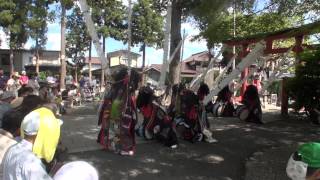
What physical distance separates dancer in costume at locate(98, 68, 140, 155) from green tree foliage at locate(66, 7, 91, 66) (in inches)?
1333

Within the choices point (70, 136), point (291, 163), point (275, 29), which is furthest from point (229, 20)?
point (291, 163)

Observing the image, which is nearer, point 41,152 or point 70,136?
point 41,152

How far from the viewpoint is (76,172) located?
2.93 metres

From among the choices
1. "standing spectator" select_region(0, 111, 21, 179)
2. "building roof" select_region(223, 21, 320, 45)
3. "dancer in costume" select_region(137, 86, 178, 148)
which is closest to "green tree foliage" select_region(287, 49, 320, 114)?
"building roof" select_region(223, 21, 320, 45)

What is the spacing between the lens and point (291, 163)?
3166 mm

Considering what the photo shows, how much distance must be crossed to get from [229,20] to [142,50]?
37978 millimetres

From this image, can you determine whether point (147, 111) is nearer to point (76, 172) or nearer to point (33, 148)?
point (33, 148)

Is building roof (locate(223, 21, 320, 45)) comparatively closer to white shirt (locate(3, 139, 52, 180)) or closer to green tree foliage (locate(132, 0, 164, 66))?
white shirt (locate(3, 139, 52, 180))

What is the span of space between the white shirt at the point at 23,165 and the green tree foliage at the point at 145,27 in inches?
1568

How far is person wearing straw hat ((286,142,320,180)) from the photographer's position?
3.07 metres

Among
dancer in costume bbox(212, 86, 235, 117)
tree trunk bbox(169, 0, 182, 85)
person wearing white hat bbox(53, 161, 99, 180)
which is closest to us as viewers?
person wearing white hat bbox(53, 161, 99, 180)

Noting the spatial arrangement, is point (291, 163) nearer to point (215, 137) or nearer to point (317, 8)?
point (317, 8)

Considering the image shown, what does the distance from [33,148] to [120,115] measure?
6618 millimetres

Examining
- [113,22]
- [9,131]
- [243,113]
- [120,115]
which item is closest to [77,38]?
[113,22]
